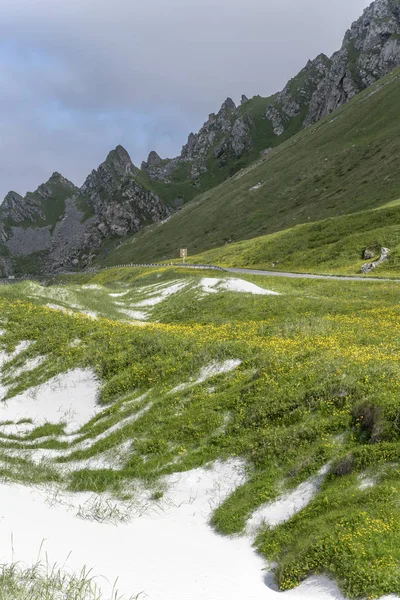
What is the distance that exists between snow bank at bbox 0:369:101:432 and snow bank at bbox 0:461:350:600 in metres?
7.90

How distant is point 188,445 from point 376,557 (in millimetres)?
8238

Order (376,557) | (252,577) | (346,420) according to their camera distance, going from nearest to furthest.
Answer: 1. (376,557)
2. (252,577)
3. (346,420)

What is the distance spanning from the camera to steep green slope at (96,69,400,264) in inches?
4742

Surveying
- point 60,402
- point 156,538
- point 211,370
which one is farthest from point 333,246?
point 156,538

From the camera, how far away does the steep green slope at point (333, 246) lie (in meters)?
61.3

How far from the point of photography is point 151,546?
9.16 meters

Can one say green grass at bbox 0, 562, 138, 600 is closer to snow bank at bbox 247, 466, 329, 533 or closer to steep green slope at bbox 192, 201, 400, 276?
snow bank at bbox 247, 466, 329, 533

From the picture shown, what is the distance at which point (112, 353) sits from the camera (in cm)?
2241

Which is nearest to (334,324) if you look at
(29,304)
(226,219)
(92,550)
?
(92,550)

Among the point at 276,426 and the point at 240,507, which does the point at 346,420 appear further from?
the point at 240,507

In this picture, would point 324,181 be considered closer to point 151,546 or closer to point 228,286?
point 228,286

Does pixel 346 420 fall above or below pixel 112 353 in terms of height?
below

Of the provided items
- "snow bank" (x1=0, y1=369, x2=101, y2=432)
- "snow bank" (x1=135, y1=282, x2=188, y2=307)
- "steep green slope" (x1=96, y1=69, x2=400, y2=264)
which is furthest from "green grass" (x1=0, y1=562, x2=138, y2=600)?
"steep green slope" (x1=96, y1=69, x2=400, y2=264)

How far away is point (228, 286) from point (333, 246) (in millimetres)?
33703
